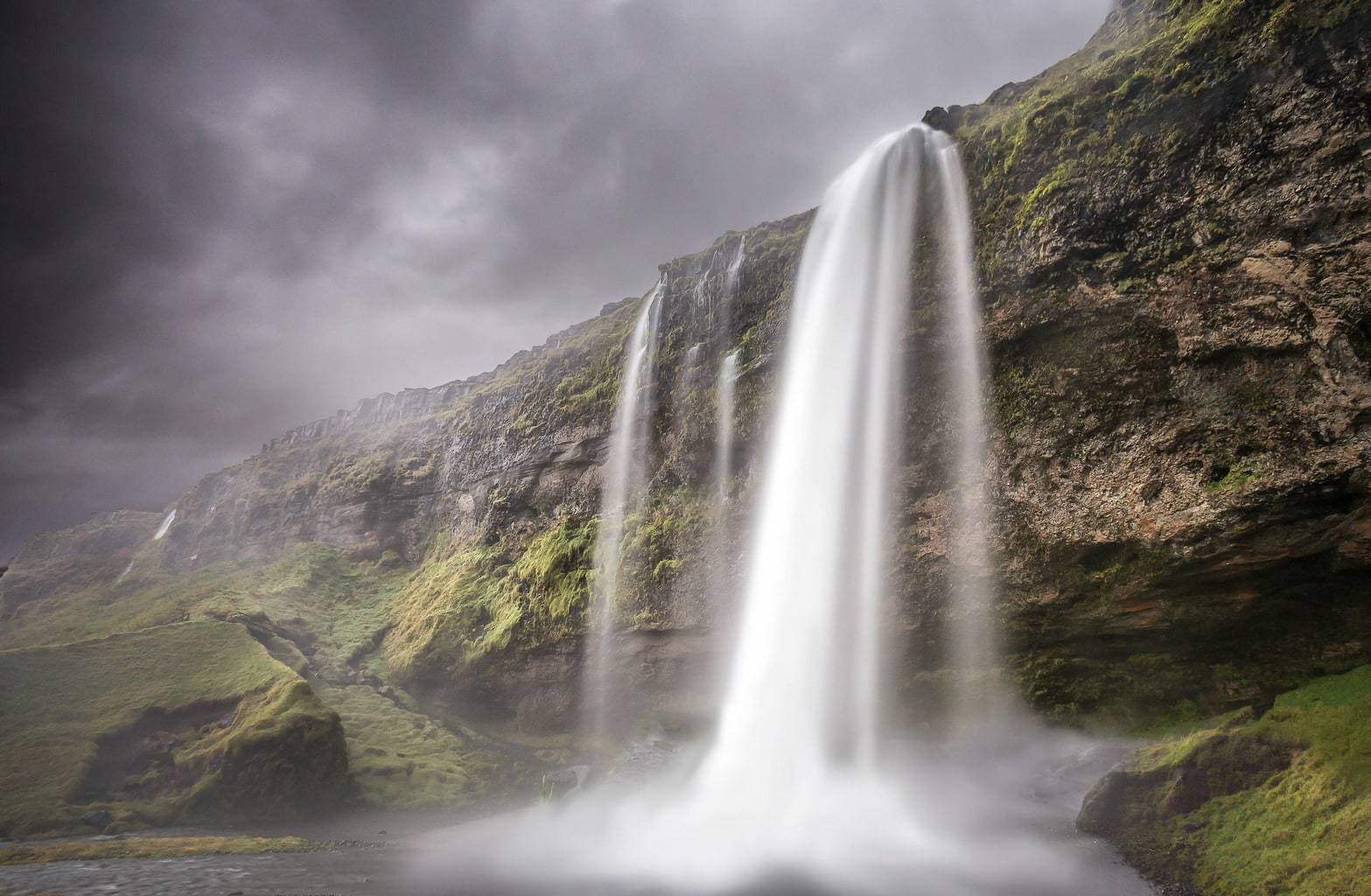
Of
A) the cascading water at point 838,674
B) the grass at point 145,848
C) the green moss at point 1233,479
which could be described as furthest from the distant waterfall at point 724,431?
the grass at point 145,848

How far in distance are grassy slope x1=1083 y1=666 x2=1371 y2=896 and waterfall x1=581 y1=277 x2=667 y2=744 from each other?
653 inches

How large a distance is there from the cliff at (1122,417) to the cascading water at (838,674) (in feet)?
2.97

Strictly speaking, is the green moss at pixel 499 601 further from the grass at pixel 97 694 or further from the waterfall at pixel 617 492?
the grass at pixel 97 694

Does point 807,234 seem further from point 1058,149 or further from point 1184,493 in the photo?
point 1184,493

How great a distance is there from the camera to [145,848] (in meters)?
14.6

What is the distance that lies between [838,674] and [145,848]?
18999 millimetres

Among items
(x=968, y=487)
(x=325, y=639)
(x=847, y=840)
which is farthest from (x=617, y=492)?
(x=325, y=639)

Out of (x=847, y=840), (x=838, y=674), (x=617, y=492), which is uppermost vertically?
(x=617, y=492)

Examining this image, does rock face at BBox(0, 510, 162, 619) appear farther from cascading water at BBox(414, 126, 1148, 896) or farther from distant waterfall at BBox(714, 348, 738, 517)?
cascading water at BBox(414, 126, 1148, 896)

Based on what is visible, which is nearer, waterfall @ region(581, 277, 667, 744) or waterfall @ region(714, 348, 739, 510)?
waterfall @ region(714, 348, 739, 510)

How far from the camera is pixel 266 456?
2840 inches

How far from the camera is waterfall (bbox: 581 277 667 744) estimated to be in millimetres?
23688

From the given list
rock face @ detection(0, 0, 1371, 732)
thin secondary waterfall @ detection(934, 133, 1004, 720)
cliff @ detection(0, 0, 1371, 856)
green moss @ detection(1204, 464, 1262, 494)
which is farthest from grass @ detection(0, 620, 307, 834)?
green moss @ detection(1204, 464, 1262, 494)

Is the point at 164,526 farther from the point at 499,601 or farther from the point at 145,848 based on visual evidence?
the point at 145,848
